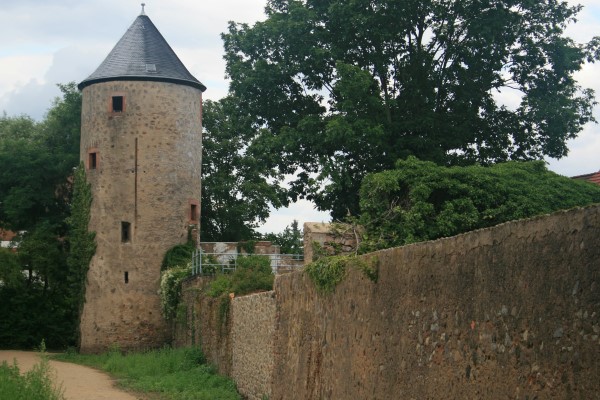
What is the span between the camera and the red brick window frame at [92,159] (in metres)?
38.1

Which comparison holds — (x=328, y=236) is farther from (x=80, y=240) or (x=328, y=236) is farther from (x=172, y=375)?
(x=80, y=240)

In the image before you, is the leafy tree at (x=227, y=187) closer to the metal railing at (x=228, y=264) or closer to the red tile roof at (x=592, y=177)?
the metal railing at (x=228, y=264)

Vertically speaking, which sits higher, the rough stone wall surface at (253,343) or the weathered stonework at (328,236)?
the weathered stonework at (328,236)

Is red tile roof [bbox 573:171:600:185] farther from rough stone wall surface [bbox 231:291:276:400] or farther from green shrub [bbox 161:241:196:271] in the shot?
green shrub [bbox 161:241:196:271]

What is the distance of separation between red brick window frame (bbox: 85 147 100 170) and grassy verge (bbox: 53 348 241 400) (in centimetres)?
753

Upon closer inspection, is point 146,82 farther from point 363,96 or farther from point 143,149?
point 363,96

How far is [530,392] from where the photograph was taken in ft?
21.7

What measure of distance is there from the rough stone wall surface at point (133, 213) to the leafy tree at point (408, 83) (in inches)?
232

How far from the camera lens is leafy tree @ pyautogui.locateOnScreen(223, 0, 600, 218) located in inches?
1200

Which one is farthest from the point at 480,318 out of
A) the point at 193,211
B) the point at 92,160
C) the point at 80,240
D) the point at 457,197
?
the point at 92,160

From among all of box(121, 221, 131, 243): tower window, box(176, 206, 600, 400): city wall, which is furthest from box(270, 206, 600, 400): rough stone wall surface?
box(121, 221, 131, 243): tower window

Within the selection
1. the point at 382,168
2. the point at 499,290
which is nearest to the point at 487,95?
the point at 382,168

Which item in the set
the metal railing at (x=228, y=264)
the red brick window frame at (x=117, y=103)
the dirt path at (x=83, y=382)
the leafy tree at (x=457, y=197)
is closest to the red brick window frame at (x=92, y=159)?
the red brick window frame at (x=117, y=103)

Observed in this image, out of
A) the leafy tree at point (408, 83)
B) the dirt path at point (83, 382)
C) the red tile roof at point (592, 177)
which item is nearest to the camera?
the dirt path at point (83, 382)
